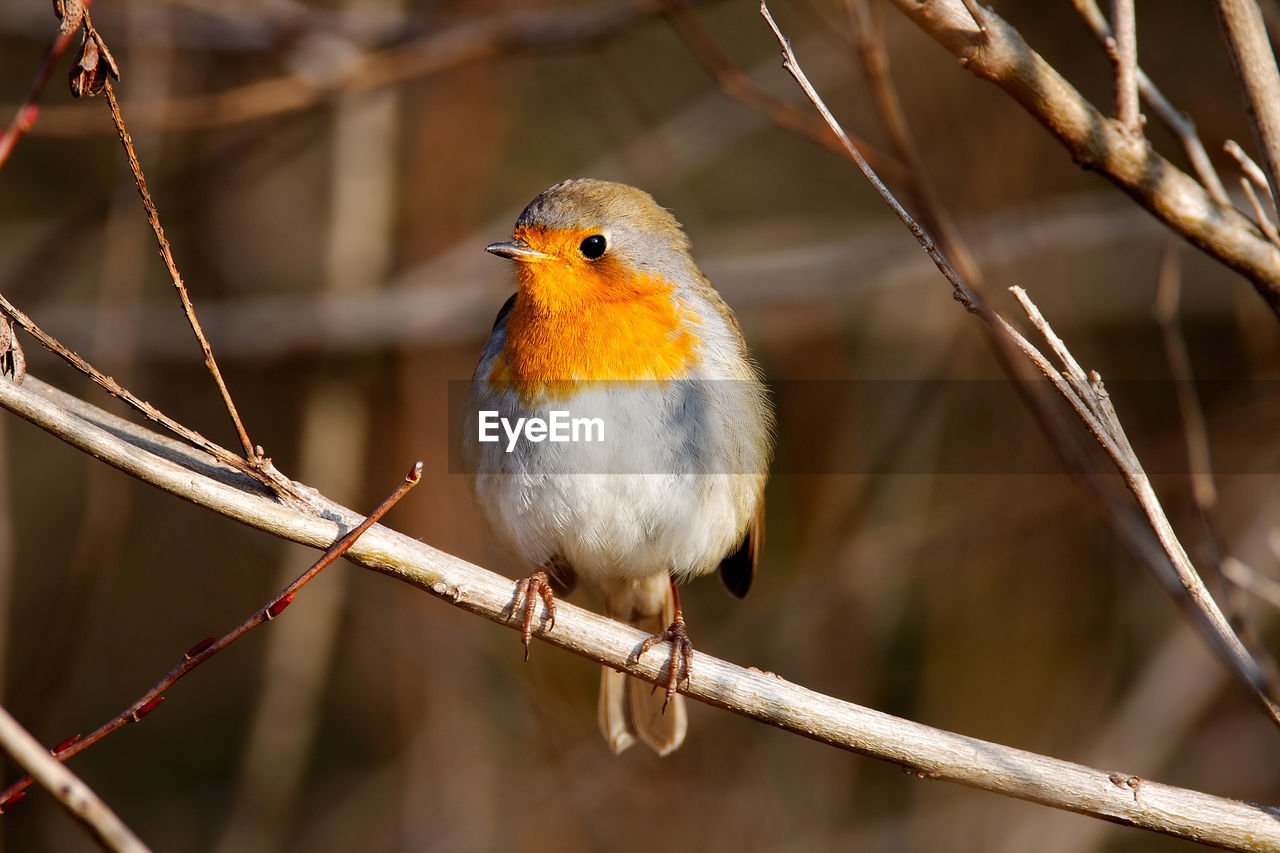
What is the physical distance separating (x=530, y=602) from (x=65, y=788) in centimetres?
116

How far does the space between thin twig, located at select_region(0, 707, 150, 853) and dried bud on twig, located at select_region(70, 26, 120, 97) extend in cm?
107

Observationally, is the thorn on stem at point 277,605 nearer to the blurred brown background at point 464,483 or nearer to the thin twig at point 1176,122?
the thin twig at point 1176,122

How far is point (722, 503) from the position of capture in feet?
9.94

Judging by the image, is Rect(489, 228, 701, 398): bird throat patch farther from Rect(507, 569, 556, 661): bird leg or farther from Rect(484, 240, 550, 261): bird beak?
Rect(507, 569, 556, 661): bird leg

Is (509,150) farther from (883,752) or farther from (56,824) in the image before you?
(883,752)

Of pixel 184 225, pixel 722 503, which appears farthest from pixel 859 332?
pixel 184 225

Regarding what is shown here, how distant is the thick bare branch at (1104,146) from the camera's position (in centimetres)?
192

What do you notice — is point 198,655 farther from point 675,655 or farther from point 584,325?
point 584,325

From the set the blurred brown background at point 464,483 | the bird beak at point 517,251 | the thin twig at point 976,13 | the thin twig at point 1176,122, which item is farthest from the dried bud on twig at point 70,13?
the blurred brown background at point 464,483

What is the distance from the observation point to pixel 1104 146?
6.71 feet

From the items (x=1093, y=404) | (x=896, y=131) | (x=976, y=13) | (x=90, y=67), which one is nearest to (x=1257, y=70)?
(x=976, y=13)

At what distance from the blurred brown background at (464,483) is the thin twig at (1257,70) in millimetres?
2343

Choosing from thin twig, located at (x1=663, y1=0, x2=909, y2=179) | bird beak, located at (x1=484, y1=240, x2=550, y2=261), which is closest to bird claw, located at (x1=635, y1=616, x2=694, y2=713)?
bird beak, located at (x1=484, y1=240, x2=550, y2=261)

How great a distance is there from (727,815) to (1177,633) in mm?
2077
